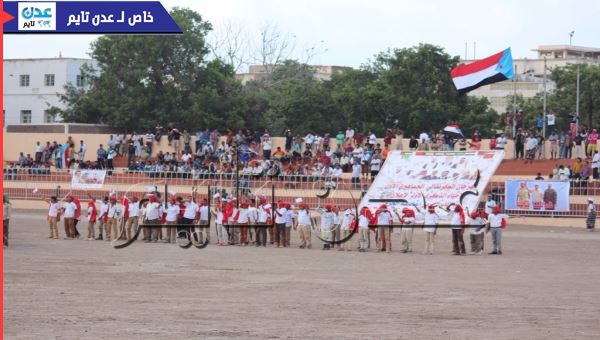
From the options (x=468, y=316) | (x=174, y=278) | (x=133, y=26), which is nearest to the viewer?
(x=133, y=26)

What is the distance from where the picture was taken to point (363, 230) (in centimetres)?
3275

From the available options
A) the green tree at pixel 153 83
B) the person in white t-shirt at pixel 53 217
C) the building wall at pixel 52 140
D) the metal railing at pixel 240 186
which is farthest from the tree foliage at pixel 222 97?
the person in white t-shirt at pixel 53 217

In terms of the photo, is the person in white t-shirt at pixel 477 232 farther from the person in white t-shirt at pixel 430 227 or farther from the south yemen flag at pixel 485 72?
the south yemen flag at pixel 485 72

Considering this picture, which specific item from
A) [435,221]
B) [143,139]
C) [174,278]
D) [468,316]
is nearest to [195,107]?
[143,139]

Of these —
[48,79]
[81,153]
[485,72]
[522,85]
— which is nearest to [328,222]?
[485,72]

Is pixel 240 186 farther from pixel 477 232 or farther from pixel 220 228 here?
pixel 477 232

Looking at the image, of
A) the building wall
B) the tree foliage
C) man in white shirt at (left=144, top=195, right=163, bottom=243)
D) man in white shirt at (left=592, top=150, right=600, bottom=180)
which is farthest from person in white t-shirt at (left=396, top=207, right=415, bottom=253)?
the tree foliage

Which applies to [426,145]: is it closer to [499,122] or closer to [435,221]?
[435,221]

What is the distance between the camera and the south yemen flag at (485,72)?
45.4 metres

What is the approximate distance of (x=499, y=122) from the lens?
234ft

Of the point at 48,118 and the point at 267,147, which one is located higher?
the point at 48,118

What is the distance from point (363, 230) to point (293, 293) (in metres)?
12.2

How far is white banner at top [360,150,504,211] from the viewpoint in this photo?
4091 cm

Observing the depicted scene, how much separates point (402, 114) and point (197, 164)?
1859 centimetres
